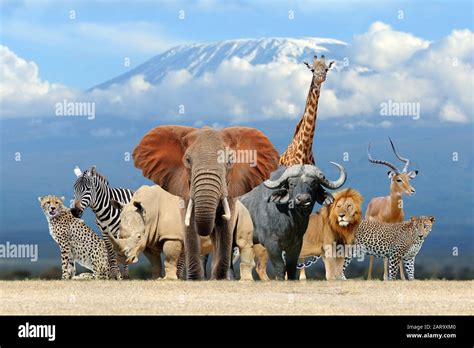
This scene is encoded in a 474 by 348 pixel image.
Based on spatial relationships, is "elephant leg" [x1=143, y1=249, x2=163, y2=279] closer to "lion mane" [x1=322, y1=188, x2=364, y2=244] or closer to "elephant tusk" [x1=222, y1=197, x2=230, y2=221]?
"elephant tusk" [x1=222, y1=197, x2=230, y2=221]

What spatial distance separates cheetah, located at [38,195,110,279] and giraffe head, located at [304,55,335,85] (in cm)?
486

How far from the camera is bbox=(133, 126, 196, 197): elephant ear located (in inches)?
691

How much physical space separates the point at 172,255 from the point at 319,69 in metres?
5.47

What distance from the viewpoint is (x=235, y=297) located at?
48.2 feet

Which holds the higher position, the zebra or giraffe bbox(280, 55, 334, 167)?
giraffe bbox(280, 55, 334, 167)

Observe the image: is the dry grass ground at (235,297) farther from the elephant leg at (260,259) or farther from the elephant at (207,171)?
the elephant leg at (260,259)

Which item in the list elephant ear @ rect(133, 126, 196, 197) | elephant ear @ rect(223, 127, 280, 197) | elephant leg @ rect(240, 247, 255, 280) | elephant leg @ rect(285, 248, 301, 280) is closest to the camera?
elephant ear @ rect(223, 127, 280, 197)

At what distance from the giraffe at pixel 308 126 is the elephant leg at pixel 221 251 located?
432cm

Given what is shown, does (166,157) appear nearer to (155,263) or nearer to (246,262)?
(155,263)

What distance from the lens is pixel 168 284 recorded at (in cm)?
1606

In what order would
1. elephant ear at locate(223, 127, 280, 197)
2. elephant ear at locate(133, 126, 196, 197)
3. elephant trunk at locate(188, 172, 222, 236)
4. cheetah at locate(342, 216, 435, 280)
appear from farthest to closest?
cheetah at locate(342, 216, 435, 280)
elephant ear at locate(133, 126, 196, 197)
elephant ear at locate(223, 127, 280, 197)
elephant trunk at locate(188, 172, 222, 236)

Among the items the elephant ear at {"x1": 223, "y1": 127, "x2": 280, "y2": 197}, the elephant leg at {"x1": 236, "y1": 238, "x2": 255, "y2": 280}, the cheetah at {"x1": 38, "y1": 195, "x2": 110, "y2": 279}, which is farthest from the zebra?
the elephant ear at {"x1": 223, "y1": 127, "x2": 280, "y2": 197}

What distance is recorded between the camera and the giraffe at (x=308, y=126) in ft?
69.1
